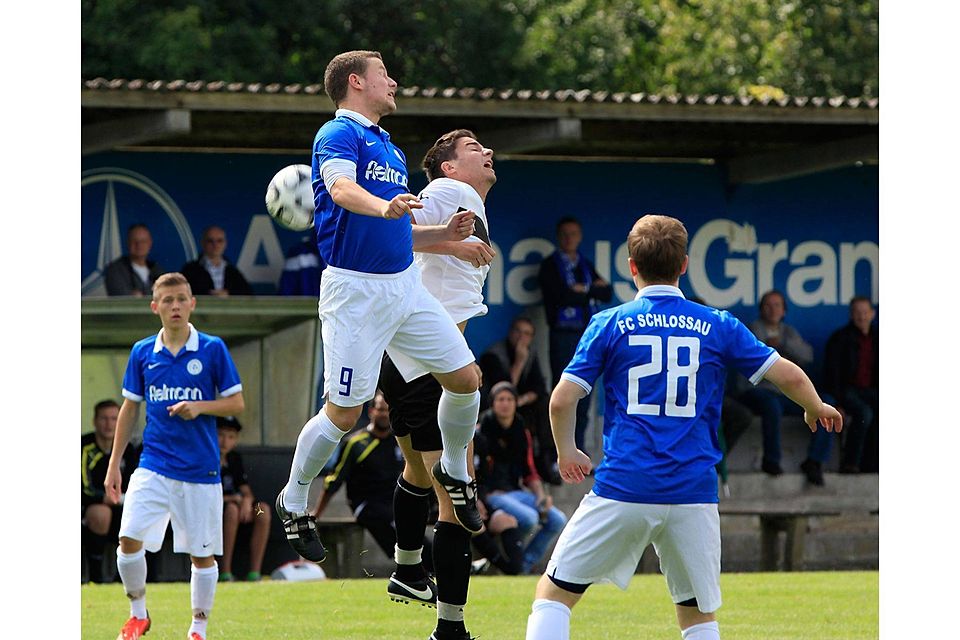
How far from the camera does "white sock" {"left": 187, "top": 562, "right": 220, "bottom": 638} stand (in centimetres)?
928

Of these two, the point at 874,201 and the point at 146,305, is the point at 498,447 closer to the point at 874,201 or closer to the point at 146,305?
the point at 146,305

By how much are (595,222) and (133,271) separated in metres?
5.18

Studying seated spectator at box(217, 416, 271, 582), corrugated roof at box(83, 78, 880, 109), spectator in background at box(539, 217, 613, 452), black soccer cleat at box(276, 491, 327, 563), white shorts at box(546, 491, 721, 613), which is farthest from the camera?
spectator in background at box(539, 217, 613, 452)

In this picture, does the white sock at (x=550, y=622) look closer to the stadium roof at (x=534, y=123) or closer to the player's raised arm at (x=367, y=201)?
the player's raised arm at (x=367, y=201)

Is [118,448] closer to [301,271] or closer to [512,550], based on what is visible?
[512,550]

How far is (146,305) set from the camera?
15070 millimetres

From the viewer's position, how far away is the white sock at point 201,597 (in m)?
9.28

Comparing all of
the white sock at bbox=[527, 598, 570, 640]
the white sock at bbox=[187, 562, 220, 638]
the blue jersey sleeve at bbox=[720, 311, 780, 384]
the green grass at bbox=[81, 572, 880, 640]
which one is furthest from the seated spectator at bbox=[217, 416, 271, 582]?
the blue jersey sleeve at bbox=[720, 311, 780, 384]

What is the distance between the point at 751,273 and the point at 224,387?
31.8 ft

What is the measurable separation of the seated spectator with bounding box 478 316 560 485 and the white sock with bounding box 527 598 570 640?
30.7 ft

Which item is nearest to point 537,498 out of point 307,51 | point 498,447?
point 498,447

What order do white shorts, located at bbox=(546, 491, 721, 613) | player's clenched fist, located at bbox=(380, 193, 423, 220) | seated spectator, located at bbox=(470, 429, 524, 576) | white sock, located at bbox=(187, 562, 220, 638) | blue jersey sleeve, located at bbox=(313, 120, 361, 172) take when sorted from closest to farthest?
white shorts, located at bbox=(546, 491, 721, 613) → player's clenched fist, located at bbox=(380, 193, 423, 220) → blue jersey sleeve, located at bbox=(313, 120, 361, 172) → white sock, located at bbox=(187, 562, 220, 638) → seated spectator, located at bbox=(470, 429, 524, 576)

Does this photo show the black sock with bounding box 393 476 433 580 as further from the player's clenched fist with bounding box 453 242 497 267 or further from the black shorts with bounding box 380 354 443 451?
the player's clenched fist with bounding box 453 242 497 267

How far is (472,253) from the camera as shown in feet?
25.2
